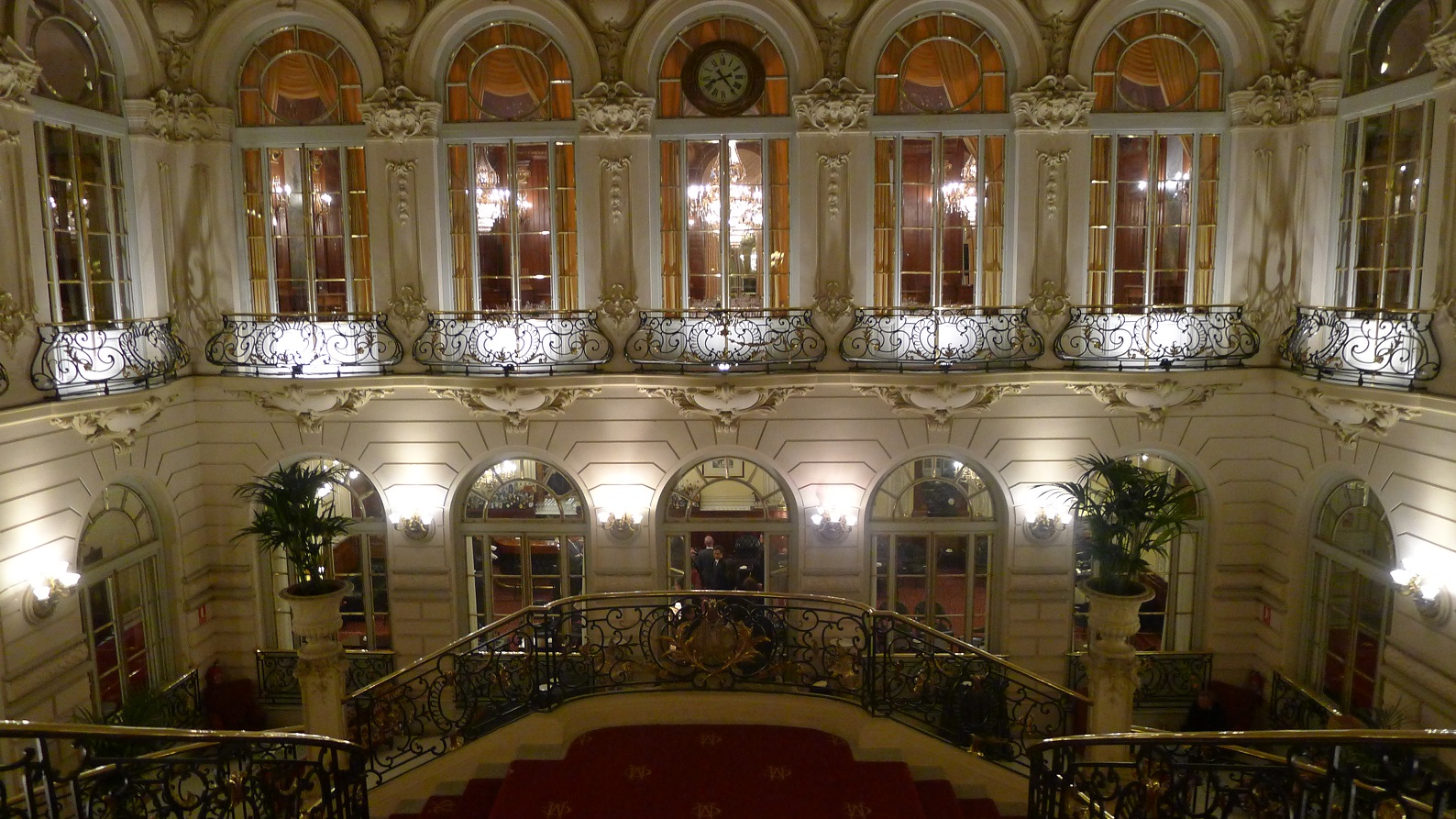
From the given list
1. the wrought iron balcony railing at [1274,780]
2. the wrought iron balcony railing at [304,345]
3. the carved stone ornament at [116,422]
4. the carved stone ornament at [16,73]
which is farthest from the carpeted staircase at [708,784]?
the carved stone ornament at [16,73]

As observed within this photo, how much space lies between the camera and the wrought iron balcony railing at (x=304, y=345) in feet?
36.2

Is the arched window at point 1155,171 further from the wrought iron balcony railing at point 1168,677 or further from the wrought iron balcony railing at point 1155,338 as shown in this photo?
the wrought iron balcony railing at point 1168,677

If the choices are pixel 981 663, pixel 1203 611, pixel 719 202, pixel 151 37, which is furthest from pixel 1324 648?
pixel 151 37

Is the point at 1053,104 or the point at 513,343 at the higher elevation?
the point at 1053,104

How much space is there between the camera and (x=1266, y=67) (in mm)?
10547

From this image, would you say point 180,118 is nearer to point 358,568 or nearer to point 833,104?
point 358,568

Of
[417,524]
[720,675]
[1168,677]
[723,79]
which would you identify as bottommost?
[1168,677]

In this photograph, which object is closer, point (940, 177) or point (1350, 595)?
point (1350, 595)

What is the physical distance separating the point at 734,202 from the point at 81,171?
22.7 feet

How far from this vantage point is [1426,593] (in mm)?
8703

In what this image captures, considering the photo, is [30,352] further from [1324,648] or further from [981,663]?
[1324,648]

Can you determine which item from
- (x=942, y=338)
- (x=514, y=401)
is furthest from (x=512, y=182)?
(x=942, y=338)

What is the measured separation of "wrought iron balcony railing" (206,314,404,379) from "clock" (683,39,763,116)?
4512 millimetres

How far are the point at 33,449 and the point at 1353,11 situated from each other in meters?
13.9
